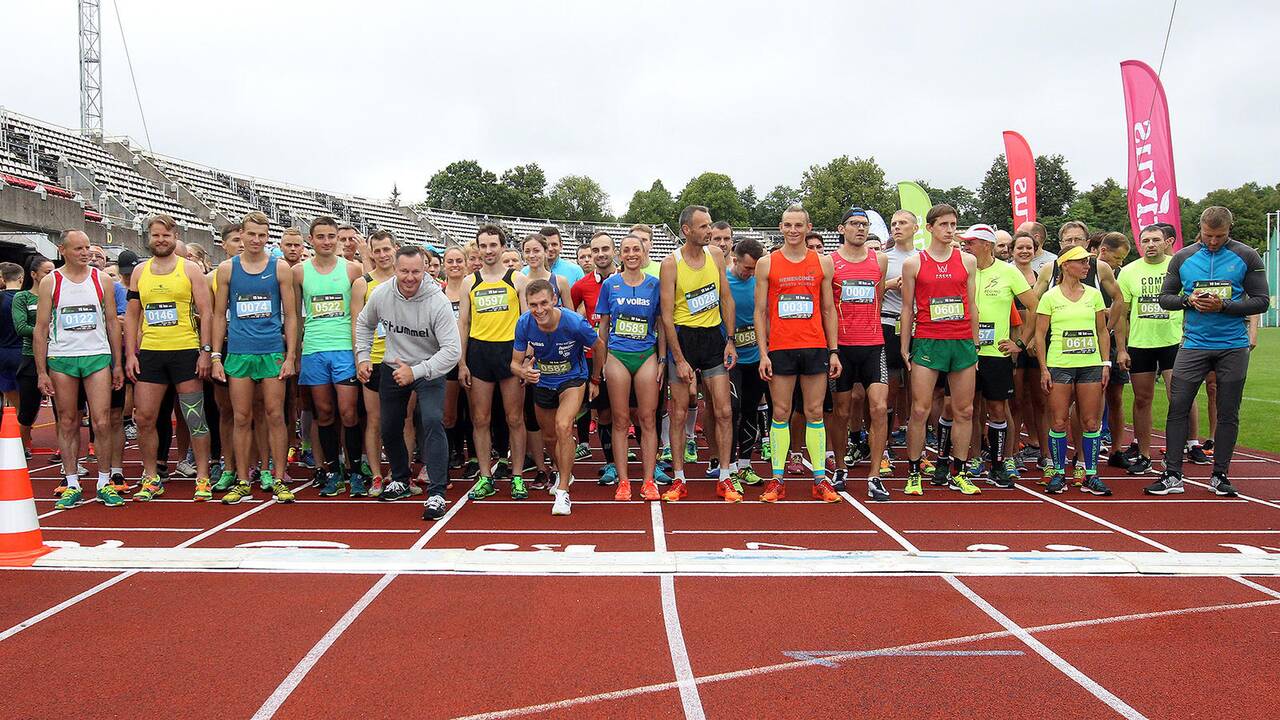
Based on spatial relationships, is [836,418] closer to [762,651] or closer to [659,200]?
[762,651]

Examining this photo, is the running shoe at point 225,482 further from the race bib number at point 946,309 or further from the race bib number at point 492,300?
the race bib number at point 946,309

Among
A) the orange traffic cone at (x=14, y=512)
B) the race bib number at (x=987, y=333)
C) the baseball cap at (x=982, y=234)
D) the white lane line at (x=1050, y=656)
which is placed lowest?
the white lane line at (x=1050, y=656)

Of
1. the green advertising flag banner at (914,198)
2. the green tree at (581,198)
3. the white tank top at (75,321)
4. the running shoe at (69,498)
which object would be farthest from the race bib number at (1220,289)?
the green tree at (581,198)

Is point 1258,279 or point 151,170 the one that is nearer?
point 1258,279

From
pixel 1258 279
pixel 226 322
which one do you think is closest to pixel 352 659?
pixel 226 322

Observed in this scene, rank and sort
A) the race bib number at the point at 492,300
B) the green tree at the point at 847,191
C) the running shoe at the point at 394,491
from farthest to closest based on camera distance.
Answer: the green tree at the point at 847,191 → the race bib number at the point at 492,300 → the running shoe at the point at 394,491

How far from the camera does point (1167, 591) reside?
3.89 m

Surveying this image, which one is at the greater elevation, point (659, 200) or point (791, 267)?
point (659, 200)

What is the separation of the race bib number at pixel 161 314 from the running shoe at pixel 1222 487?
7829mm

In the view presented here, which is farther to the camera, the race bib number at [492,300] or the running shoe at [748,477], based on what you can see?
the running shoe at [748,477]

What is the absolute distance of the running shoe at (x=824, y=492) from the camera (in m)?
5.94

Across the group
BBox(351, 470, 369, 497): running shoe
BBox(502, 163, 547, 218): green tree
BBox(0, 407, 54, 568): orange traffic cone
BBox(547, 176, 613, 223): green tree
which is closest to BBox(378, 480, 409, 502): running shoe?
BBox(351, 470, 369, 497): running shoe

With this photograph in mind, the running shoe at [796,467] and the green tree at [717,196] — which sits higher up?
the green tree at [717,196]

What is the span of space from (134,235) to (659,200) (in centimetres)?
6612
